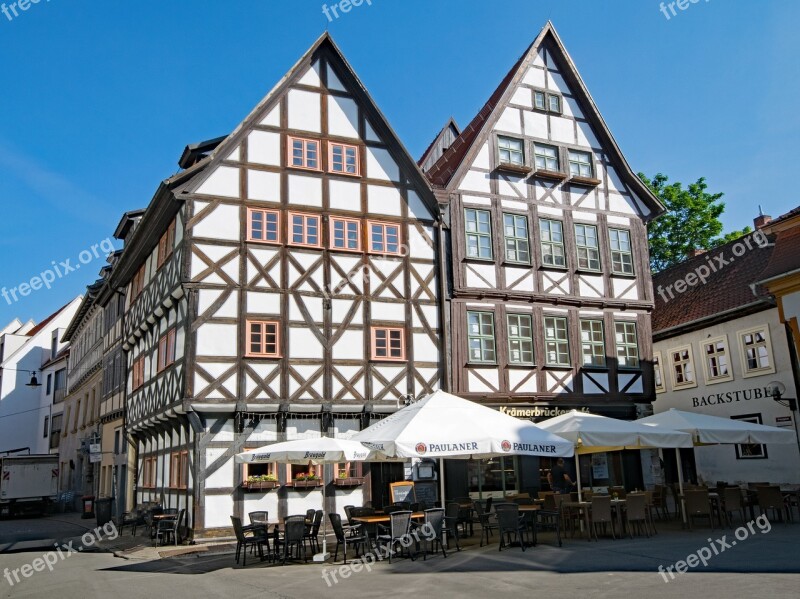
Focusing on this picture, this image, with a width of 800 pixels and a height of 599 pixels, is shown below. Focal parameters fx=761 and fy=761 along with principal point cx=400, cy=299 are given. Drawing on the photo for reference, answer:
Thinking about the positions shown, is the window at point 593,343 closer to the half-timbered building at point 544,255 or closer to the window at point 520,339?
the half-timbered building at point 544,255

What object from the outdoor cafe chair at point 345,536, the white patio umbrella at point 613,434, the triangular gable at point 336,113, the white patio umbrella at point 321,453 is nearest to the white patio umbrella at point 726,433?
the white patio umbrella at point 613,434

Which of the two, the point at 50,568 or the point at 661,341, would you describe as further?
the point at 661,341

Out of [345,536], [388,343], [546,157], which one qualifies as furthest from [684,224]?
[345,536]

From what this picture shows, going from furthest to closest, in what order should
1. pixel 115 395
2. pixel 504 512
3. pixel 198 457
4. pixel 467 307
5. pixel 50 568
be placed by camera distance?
1. pixel 115 395
2. pixel 467 307
3. pixel 198 457
4. pixel 50 568
5. pixel 504 512

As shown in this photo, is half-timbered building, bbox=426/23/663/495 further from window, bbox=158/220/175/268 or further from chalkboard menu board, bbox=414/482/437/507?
window, bbox=158/220/175/268

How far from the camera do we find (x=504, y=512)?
13922 millimetres

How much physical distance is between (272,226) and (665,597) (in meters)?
13.9

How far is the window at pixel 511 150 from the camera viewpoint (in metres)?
23.1

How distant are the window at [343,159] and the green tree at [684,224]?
20.2m

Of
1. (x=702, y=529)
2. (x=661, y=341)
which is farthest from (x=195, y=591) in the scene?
(x=661, y=341)

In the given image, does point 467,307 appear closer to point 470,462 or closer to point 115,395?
point 470,462

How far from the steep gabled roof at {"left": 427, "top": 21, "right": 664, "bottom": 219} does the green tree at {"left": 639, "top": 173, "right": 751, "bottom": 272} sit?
12.8 m

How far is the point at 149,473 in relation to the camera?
2327cm

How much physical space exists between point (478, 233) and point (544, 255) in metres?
2.28
